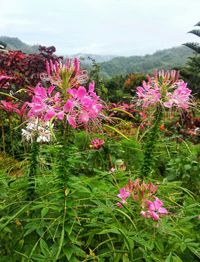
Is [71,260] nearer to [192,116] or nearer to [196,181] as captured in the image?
[196,181]

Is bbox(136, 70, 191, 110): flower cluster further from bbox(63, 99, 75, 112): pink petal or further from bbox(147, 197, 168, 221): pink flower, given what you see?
bbox(63, 99, 75, 112): pink petal

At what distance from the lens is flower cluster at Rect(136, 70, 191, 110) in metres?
2.12

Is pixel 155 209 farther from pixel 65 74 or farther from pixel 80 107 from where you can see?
pixel 65 74

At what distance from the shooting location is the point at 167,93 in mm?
2137

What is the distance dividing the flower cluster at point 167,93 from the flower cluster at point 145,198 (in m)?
0.39

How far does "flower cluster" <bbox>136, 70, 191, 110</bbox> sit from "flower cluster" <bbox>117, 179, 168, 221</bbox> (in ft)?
1.28

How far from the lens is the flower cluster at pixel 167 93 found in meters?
2.12

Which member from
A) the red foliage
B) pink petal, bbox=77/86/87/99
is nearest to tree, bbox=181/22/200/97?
the red foliage

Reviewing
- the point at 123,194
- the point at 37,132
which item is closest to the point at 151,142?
the point at 123,194

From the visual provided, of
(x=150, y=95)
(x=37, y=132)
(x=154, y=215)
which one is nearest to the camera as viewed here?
(x=154, y=215)

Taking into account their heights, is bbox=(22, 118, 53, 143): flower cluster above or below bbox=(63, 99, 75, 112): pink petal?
below

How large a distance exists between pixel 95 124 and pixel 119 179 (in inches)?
32.3

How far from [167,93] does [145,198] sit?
49 centimetres

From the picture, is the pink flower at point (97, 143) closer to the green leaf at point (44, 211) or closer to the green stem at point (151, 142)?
the green stem at point (151, 142)
